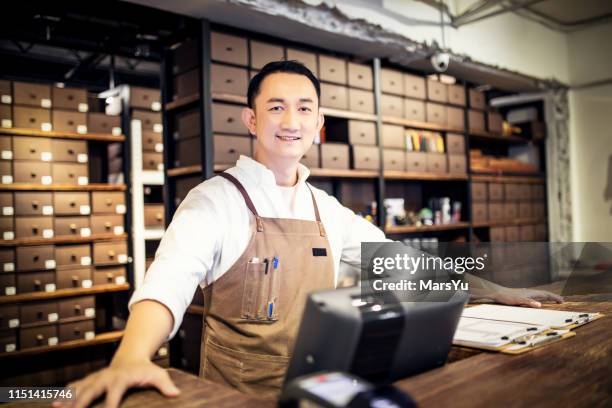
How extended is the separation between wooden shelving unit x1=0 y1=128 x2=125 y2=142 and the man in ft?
9.95

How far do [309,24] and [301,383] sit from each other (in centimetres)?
317

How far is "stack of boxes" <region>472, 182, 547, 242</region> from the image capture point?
5223mm

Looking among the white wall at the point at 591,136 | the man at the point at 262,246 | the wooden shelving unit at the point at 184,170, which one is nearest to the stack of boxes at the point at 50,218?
the wooden shelving unit at the point at 184,170

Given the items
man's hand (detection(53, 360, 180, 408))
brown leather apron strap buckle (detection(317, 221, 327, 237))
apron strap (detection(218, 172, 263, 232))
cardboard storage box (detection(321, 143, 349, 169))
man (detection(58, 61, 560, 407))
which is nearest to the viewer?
man's hand (detection(53, 360, 180, 408))

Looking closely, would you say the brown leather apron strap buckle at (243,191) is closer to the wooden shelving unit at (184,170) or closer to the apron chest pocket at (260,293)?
the apron chest pocket at (260,293)

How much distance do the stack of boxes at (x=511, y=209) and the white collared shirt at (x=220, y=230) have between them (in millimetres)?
3584

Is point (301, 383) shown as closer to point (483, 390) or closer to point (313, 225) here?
point (483, 390)

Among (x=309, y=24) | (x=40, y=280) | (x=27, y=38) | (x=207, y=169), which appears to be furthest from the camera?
(x=27, y=38)

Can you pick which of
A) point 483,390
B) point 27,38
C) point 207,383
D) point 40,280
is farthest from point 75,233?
point 483,390

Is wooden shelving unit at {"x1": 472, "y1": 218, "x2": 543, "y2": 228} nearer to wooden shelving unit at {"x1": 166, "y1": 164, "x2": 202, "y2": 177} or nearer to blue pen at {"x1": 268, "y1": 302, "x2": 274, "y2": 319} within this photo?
wooden shelving unit at {"x1": 166, "y1": 164, "x2": 202, "y2": 177}

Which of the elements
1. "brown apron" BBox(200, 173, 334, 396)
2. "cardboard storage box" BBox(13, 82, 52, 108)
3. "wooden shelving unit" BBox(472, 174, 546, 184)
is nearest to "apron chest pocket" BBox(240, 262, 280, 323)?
"brown apron" BBox(200, 173, 334, 396)

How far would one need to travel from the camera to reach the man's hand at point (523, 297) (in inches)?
67.7

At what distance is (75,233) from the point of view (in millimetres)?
4293

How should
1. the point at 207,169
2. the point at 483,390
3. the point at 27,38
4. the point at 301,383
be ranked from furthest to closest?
the point at 27,38
the point at 207,169
the point at 483,390
the point at 301,383
